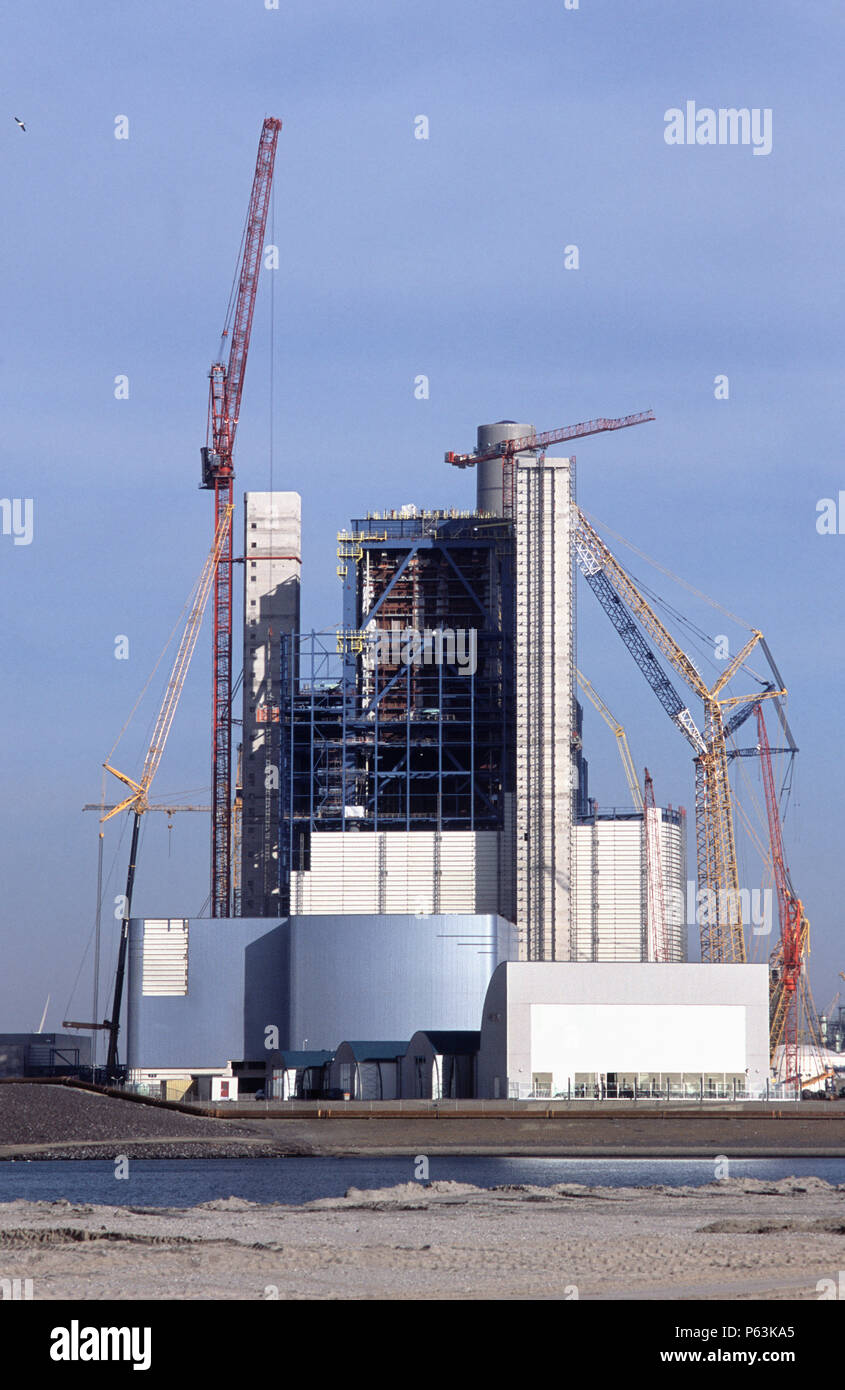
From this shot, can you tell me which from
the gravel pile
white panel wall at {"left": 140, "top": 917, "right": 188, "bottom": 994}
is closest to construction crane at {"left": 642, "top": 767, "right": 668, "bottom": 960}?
white panel wall at {"left": 140, "top": 917, "right": 188, "bottom": 994}

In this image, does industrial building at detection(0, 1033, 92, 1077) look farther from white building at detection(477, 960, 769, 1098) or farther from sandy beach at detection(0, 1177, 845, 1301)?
sandy beach at detection(0, 1177, 845, 1301)

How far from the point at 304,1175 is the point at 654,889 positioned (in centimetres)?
6526

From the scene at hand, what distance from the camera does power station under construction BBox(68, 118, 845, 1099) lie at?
9900 centimetres

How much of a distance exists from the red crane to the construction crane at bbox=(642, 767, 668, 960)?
49.7 feet

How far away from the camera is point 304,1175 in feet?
211

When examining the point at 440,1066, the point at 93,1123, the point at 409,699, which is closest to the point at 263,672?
the point at 409,699

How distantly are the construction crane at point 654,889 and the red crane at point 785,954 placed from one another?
15160 mm

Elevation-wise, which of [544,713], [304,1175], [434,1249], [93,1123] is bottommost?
[304,1175]

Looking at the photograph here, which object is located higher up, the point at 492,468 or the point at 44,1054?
the point at 492,468

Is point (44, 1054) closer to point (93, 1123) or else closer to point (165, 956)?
point (165, 956)

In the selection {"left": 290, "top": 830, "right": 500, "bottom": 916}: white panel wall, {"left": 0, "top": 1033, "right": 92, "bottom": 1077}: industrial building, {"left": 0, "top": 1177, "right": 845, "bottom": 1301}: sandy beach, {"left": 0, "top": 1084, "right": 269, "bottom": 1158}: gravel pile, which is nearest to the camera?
{"left": 0, "top": 1177, "right": 845, "bottom": 1301}: sandy beach

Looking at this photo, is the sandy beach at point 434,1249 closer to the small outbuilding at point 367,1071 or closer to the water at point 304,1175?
the water at point 304,1175

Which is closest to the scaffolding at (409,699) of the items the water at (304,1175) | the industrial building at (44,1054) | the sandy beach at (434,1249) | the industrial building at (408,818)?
the industrial building at (408,818)
